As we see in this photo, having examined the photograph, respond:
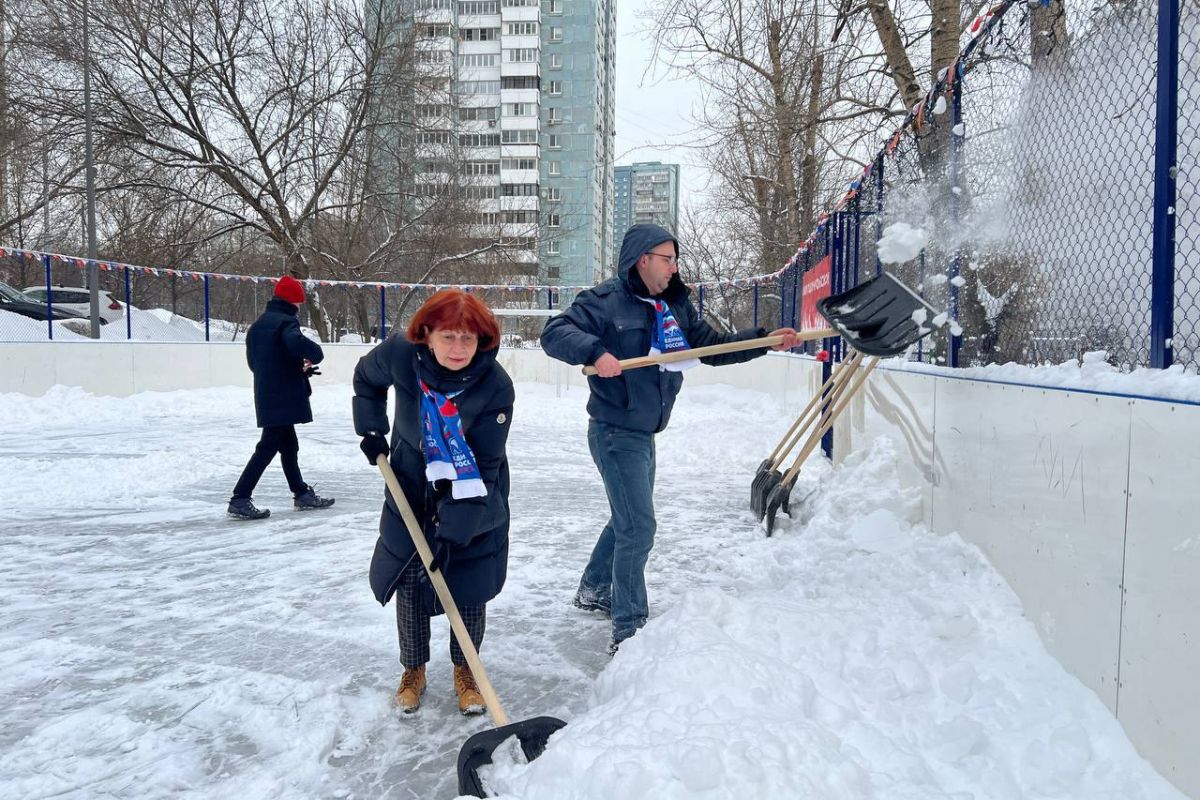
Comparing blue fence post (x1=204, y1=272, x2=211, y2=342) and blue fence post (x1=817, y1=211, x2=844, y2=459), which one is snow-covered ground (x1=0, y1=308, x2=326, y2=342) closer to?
blue fence post (x1=204, y1=272, x2=211, y2=342)

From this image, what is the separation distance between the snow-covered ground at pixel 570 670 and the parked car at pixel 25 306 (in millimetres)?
10412

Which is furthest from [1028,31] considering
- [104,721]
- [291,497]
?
[291,497]

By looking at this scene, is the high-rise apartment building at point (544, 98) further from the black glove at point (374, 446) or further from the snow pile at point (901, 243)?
the black glove at point (374, 446)

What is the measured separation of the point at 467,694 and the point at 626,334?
1502mm

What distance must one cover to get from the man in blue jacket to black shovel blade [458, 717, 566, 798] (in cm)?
99

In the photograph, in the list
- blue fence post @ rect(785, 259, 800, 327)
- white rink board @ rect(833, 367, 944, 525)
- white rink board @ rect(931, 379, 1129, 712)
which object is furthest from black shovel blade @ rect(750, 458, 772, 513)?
blue fence post @ rect(785, 259, 800, 327)

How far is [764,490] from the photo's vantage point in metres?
5.61

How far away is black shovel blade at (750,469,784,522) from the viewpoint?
5.55 meters

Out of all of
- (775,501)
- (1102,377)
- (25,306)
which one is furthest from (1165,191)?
(25,306)

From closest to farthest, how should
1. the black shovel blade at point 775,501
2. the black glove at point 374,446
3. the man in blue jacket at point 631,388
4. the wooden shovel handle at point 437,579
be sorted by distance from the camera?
the wooden shovel handle at point 437,579, the black glove at point 374,446, the man in blue jacket at point 631,388, the black shovel blade at point 775,501

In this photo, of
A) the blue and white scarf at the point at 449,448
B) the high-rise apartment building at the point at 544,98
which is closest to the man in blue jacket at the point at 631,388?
the blue and white scarf at the point at 449,448

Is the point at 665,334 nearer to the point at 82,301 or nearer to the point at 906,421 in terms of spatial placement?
the point at 906,421

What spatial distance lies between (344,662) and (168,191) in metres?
20.9

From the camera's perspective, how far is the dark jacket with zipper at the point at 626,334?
10.6 ft
